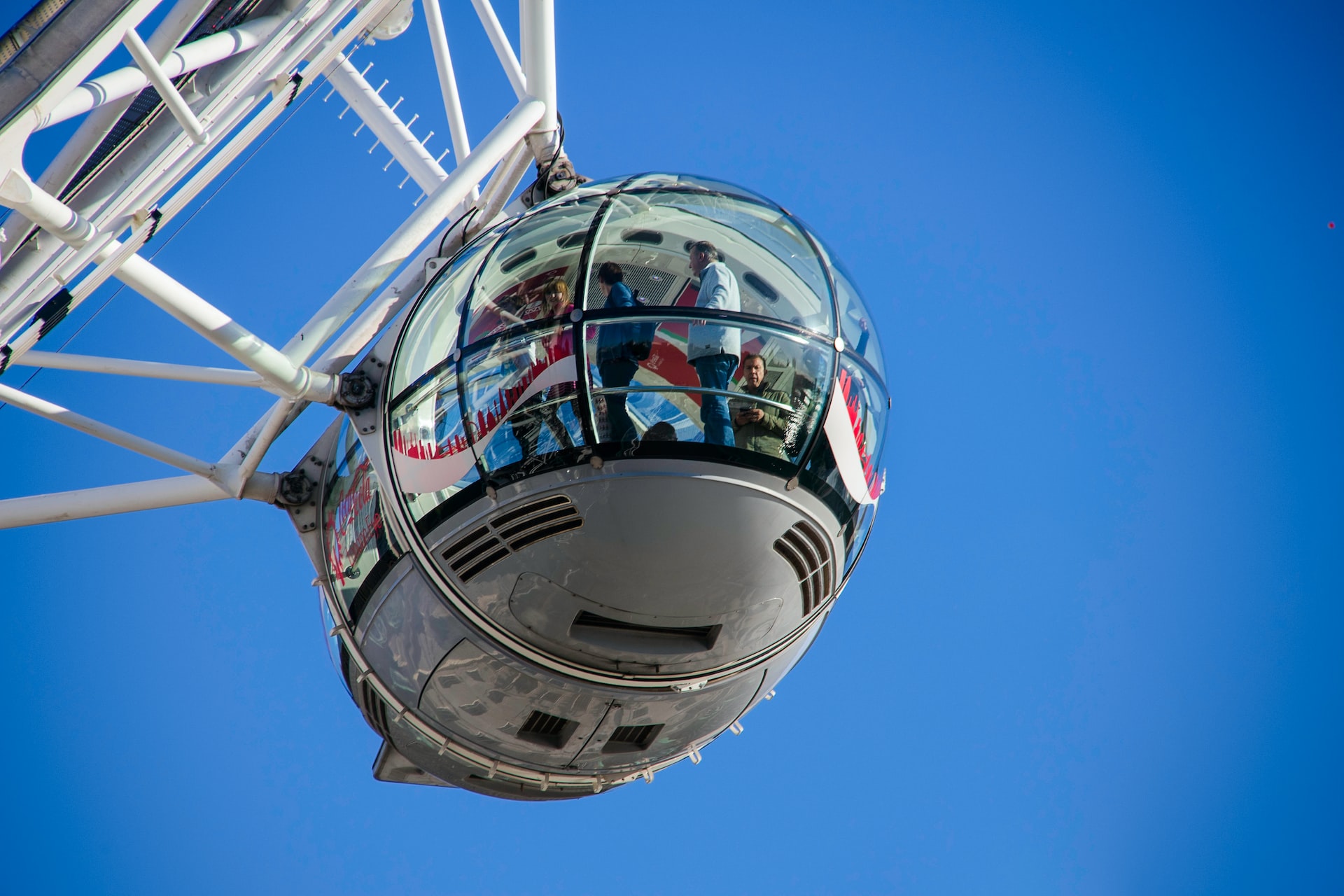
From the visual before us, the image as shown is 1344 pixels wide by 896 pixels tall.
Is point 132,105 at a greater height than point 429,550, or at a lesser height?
greater

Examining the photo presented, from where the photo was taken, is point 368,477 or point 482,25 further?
point 482,25

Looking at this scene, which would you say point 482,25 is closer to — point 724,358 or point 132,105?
point 132,105

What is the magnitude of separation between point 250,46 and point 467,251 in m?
1.87

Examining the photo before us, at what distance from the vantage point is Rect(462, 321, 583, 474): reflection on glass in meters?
6.69

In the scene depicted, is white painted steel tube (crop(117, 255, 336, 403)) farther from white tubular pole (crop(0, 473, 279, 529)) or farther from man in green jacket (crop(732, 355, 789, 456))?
man in green jacket (crop(732, 355, 789, 456))

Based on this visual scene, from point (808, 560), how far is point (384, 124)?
7.65m

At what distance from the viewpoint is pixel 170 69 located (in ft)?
22.1

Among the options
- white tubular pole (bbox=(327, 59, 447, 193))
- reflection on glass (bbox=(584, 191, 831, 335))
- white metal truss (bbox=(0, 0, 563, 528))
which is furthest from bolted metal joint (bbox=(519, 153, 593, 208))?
white tubular pole (bbox=(327, 59, 447, 193))

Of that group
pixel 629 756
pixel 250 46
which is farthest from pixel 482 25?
pixel 629 756

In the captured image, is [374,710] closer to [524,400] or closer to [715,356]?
[524,400]

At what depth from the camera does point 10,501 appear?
9.51 metres

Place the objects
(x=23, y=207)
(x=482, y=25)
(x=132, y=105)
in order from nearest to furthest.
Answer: (x=23, y=207) < (x=132, y=105) < (x=482, y=25)

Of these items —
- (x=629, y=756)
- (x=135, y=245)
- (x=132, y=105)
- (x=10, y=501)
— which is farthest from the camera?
(x=10, y=501)

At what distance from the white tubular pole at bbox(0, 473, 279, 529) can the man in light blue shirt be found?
4253 millimetres
